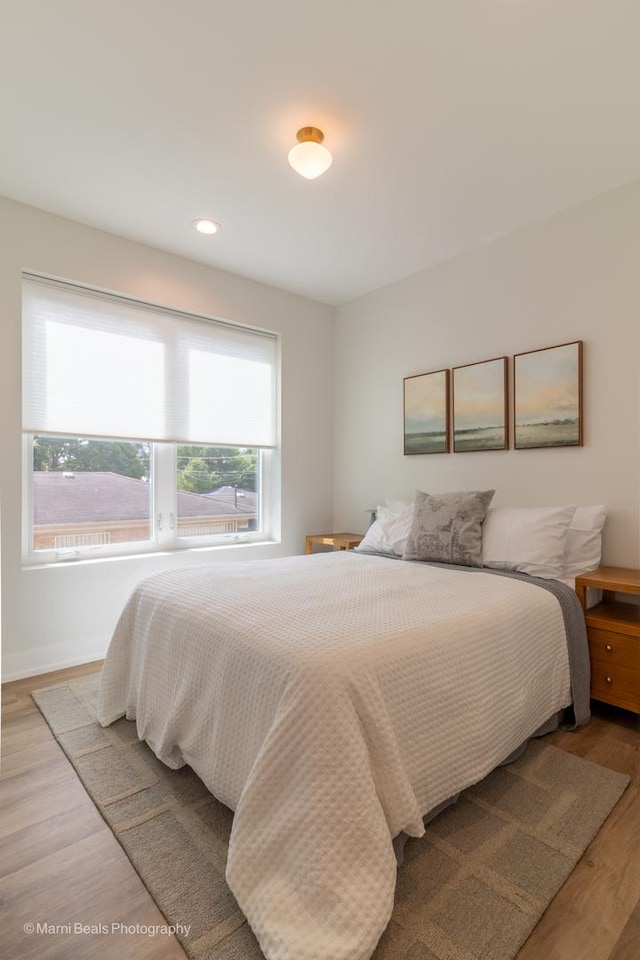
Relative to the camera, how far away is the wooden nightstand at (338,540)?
364 centimetres

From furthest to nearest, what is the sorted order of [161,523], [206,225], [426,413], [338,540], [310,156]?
[338,540] → [426,413] → [161,523] → [206,225] → [310,156]

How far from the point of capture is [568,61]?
1755 millimetres

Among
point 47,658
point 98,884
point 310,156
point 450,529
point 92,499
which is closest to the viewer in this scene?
point 98,884

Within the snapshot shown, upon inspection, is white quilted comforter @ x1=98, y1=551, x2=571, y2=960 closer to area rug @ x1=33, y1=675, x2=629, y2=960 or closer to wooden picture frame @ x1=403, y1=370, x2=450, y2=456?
area rug @ x1=33, y1=675, x2=629, y2=960

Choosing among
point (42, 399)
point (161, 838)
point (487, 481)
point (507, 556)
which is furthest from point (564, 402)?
point (42, 399)

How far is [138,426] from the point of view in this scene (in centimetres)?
315

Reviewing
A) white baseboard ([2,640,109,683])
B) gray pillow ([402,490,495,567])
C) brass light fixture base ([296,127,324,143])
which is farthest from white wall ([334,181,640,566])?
white baseboard ([2,640,109,683])

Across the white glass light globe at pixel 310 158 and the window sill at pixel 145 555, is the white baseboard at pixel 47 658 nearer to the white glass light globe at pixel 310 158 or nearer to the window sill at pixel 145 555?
the window sill at pixel 145 555

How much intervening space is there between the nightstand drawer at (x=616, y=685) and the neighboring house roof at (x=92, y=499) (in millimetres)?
2657

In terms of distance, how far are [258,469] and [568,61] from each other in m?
2.97

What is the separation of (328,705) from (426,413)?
2.61 metres

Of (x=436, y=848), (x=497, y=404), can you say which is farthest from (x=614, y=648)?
(x=497, y=404)

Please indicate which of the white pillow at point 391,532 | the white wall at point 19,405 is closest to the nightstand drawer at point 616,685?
the white pillow at point 391,532

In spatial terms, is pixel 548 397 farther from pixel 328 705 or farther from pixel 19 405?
pixel 19 405
